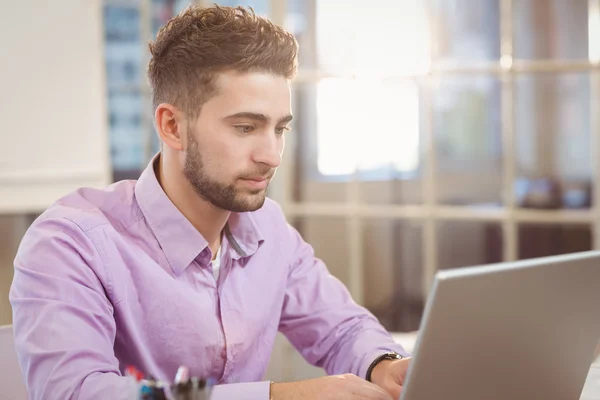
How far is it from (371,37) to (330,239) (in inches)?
34.0

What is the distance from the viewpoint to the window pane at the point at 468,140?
3043 millimetres

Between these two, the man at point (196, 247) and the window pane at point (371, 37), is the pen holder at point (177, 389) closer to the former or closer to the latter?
the man at point (196, 247)

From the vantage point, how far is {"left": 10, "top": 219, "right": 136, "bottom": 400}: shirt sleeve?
1.20 metres

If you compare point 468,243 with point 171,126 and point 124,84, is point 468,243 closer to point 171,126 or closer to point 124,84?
point 124,84

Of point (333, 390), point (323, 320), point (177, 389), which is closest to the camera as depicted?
point (177, 389)

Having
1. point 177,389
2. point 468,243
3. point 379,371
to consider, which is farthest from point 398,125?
point 177,389

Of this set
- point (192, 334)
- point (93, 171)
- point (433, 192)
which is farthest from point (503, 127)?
point (192, 334)

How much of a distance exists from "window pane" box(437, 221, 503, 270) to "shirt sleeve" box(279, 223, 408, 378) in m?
1.47

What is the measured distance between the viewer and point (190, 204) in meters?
1.59

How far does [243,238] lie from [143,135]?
2079mm

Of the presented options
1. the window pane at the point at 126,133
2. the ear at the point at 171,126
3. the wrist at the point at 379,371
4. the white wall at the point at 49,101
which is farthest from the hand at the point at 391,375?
the window pane at the point at 126,133

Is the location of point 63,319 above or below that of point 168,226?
below

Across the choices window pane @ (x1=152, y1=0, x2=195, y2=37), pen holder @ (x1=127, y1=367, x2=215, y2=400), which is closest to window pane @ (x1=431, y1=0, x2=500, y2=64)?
window pane @ (x1=152, y1=0, x2=195, y2=37)

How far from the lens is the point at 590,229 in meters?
2.87
